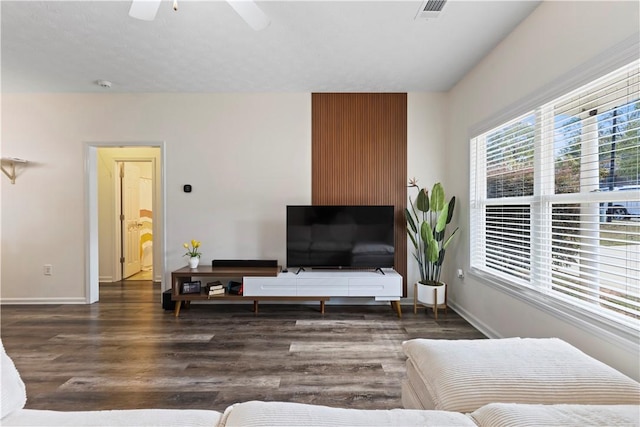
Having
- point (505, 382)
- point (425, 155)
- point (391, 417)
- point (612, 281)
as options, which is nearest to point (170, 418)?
point (391, 417)

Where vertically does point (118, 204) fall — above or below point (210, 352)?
above

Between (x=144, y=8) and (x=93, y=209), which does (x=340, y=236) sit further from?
(x=93, y=209)

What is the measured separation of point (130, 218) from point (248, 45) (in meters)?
4.17

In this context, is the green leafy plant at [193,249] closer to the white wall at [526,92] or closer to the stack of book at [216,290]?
the stack of book at [216,290]

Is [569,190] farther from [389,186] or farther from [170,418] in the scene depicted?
[170,418]

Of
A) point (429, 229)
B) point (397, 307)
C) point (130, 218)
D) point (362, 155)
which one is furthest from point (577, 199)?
point (130, 218)

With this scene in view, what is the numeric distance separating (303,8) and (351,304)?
3013 millimetres

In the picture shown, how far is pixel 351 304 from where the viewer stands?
361cm

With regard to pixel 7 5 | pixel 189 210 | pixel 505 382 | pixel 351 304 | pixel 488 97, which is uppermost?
pixel 7 5

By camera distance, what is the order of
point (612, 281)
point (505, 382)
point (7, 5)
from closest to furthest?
point (505, 382)
point (612, 281)
point (7, 5)

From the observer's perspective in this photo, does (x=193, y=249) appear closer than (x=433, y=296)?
No

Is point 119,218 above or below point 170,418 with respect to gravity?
above

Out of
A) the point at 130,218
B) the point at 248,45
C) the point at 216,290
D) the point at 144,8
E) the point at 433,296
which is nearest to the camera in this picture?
the point at 144,8

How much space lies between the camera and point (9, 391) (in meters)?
0.83
